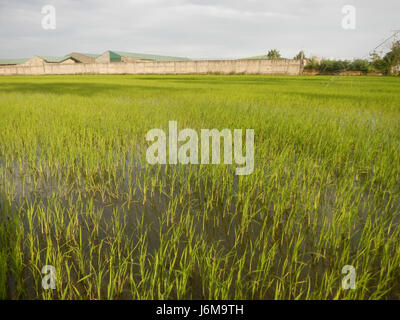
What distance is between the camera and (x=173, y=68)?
74.3 feet

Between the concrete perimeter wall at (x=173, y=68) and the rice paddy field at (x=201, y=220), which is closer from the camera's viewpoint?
the rice paddy field at (x=201, y=220)

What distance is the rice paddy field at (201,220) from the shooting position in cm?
109

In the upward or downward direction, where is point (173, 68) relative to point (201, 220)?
upward

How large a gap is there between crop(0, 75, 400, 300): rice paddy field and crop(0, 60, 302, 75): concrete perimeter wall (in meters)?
17.8

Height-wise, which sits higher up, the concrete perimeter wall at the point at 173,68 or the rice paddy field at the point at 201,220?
the concrete perimeter wall at the point at 173,68

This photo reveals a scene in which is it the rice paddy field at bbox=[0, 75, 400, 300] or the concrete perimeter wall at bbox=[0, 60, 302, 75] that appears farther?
the concrete perimeter wall at bbox=[0, 60, 302, 75]

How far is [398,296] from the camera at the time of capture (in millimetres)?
1072

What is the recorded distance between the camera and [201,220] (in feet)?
5.39

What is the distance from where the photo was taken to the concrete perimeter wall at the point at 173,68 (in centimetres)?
1972

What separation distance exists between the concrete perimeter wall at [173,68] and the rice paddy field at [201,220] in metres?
17.8

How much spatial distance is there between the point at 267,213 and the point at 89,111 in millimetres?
4149

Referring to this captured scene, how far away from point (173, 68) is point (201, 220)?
2301 cm

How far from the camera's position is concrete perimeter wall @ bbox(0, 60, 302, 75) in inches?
776

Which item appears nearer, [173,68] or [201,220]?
[201,220]
